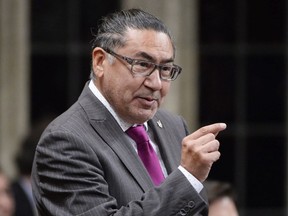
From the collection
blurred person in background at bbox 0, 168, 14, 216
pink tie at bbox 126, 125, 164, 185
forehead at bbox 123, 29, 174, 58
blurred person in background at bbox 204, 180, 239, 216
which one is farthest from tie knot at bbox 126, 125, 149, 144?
blurred person in background at bbox 0, 168, 14, 216

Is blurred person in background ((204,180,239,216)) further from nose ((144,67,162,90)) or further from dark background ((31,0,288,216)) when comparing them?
dark background ((31,0,288,216))

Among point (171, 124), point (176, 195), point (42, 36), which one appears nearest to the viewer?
point (176, 195)

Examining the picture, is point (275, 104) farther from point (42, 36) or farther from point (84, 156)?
point (84, 156)

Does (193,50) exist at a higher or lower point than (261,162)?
higher

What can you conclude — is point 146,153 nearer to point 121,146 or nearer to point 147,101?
point 121,146

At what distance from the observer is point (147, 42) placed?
4.25 metres

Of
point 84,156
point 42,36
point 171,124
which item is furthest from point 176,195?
point 42,36

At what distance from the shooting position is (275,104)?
35.7ft

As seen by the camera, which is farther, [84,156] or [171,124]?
[171,124]

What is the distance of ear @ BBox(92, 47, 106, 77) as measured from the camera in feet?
14.3

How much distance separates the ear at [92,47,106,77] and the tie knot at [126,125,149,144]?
0.75ft

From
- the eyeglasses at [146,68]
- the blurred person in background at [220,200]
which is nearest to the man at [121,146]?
the eyeglasses at [146,68]

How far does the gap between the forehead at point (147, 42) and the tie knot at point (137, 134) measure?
0.97 ft

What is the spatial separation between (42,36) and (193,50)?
4.30ft
